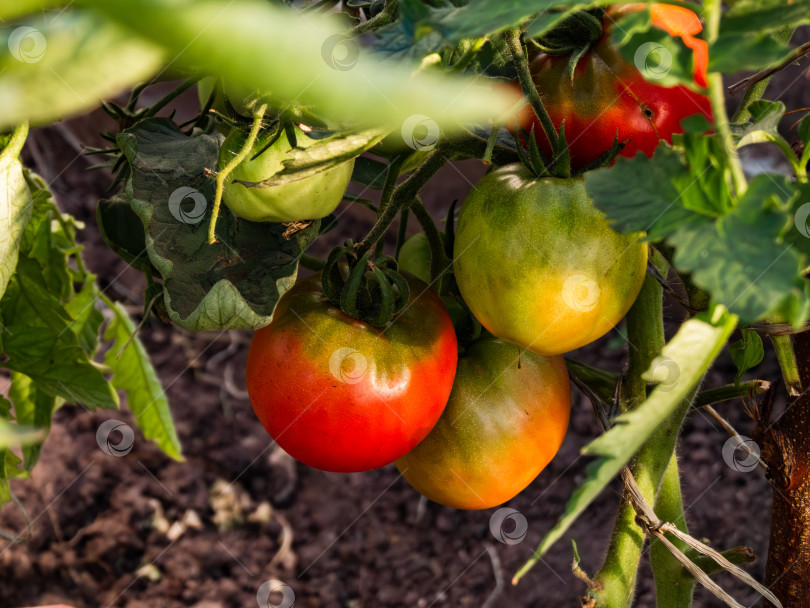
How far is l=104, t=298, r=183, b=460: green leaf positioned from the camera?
0.74 metres

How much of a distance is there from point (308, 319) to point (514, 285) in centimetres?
14

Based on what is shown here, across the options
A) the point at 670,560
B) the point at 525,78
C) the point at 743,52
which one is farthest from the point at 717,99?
the point at 670,560

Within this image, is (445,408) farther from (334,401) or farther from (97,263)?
(97,263)

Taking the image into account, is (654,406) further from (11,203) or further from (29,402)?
(29,402)

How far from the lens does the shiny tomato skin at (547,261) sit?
1.27 ft

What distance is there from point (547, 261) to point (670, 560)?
27cm

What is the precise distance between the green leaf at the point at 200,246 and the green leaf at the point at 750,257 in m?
0.25

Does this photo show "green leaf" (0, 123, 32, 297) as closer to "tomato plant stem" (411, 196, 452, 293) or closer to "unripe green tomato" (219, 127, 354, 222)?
"unripe green tomato" (219, 127, 354, 222)

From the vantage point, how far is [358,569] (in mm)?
1053

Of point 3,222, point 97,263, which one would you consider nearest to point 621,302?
point 3,222

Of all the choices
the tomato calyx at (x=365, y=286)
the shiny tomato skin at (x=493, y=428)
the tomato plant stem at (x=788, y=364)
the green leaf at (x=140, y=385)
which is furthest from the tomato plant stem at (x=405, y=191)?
the green leaf at (x=140, y=385)

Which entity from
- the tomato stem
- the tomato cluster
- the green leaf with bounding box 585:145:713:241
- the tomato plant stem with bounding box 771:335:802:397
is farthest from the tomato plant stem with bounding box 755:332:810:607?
the tomato stem

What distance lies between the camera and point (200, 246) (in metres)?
0.45

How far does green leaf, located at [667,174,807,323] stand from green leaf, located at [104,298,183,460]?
0.61 m
